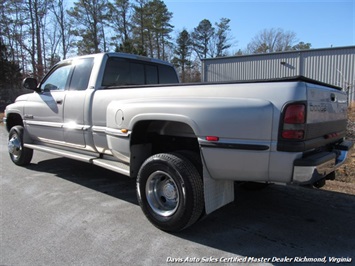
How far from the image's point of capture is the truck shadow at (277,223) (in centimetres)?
326

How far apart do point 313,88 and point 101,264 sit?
256cm

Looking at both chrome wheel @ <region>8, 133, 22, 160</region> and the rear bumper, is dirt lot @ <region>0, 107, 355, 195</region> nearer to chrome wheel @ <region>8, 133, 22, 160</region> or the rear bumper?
the rear bumper

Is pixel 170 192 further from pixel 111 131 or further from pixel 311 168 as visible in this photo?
pixel 311 168

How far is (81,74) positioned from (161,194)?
255 cm

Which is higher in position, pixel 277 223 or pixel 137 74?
pixel 137 74

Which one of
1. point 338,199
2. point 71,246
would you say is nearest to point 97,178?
point 71,246

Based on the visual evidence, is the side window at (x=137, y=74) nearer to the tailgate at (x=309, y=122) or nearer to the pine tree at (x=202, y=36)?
the tailgate at (x=309, y=122)

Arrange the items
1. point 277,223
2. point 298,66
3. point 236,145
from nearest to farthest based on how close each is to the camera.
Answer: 1. point 236,145
2. point 277,223
3. point 298,66

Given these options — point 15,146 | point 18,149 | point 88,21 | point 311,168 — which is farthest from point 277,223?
point 88,21

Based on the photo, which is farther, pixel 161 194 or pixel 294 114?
pixel 161 194

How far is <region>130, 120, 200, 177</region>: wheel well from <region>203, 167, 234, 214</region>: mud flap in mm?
537

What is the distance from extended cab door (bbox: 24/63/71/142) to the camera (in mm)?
5439

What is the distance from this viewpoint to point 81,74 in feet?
16.9

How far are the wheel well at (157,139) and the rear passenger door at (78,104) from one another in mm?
1103
